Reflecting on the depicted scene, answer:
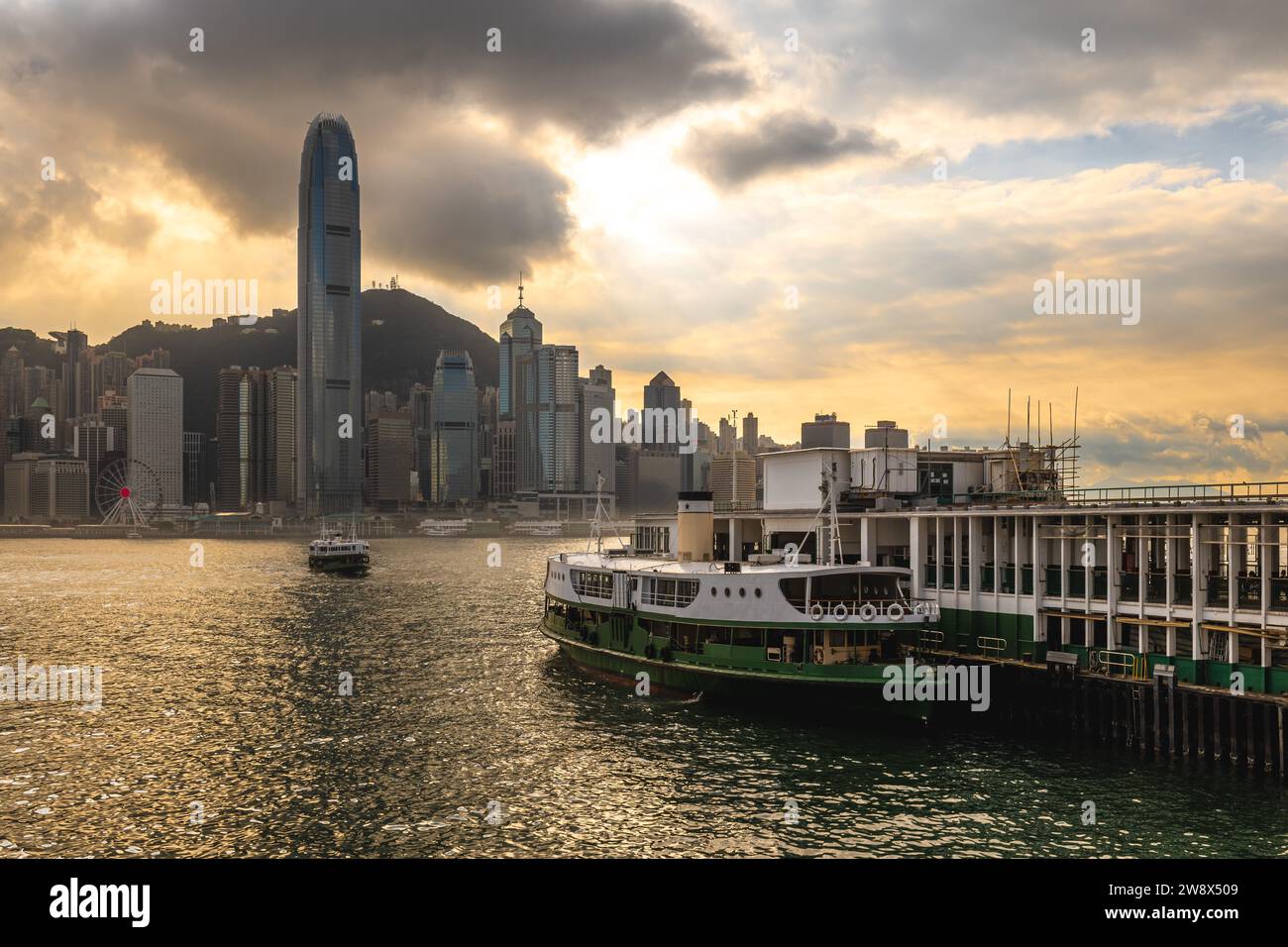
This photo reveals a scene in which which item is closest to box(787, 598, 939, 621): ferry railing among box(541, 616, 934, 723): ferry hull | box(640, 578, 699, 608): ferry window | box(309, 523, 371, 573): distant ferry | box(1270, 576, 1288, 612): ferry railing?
box(541, 616, 934, 723): ferry hull

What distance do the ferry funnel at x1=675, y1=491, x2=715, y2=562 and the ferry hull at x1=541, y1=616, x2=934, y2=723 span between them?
10.2 m

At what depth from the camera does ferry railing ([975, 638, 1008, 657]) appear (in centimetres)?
4422

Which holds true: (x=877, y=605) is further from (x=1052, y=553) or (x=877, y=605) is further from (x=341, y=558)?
(x=341, y=558)

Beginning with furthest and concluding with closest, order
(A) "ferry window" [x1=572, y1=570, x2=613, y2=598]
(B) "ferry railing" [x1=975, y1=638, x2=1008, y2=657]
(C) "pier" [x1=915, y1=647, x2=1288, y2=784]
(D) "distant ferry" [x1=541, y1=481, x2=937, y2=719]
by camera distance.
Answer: (A) "ferry window" [x1=572, y1=570, x2=613, y2=598]
(B) "ferry railing" [x1=975, y1=638, x2=1008, y2=657]
(D) "distant ferry" [x1=541, y1=481, x2=937, y2=719]
(C) "pier" [x1=915, y1=647, x2=1288, y2=784]

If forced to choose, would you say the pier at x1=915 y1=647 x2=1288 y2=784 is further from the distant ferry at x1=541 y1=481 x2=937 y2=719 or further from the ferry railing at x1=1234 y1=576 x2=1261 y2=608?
the ferry railing at x1=1234 y1=576 x2=1261 y2=608

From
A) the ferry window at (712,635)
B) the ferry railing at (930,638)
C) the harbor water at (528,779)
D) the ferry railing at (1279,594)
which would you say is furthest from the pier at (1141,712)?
the ferry window at (712,635)

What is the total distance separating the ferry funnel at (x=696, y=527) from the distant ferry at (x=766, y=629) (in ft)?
20.1

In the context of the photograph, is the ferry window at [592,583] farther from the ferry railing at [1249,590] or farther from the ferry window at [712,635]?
the ferry railing at [1249,590]

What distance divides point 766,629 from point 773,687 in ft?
9.13

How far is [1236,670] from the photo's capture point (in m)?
35.7
